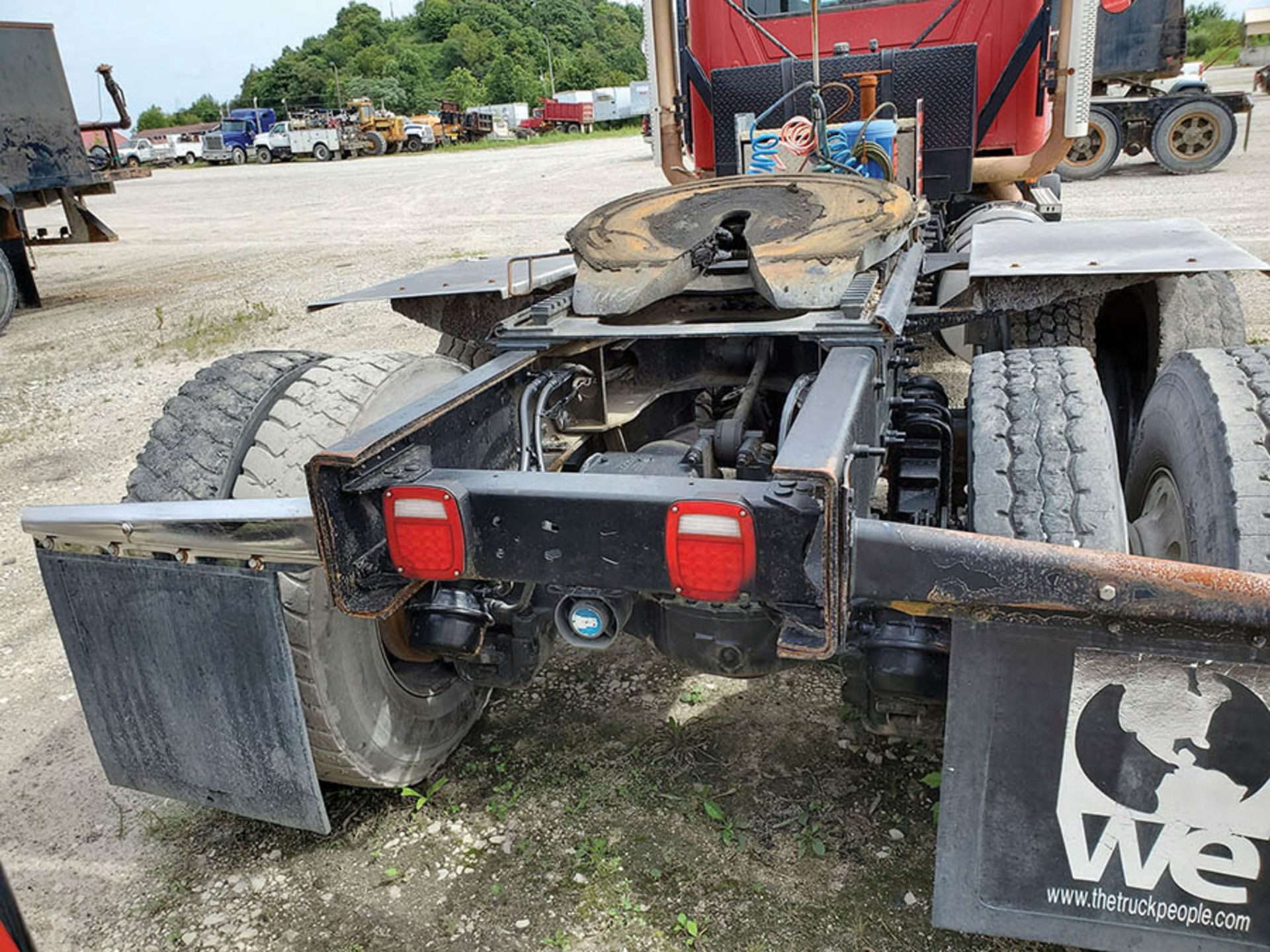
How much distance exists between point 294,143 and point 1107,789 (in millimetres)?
47035

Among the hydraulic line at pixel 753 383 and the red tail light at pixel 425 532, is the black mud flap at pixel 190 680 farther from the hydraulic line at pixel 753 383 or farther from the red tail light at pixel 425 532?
the hydraulic line at pixel 753 383

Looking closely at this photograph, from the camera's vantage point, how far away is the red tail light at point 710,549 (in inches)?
70.0

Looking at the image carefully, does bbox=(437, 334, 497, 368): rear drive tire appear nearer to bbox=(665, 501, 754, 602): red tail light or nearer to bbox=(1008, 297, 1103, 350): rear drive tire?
bbox=(1008, 297, 1103, 350): rear drive tire

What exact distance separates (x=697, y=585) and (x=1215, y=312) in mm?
2724

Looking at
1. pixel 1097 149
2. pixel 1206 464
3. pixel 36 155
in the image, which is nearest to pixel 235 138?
pixel 36 155

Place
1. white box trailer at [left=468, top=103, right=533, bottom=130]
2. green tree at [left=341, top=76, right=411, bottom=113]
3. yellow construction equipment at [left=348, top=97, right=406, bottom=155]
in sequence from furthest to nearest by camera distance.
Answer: green tree at [left=341, top=76, right=411, bottom=113] → white box trailer at [left=468, top=103, right=533, bottom=130] → yellow construction equipment at [left=348, top=97, right=406, bottom=155]

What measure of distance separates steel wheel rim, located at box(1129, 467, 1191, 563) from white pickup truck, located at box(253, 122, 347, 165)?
43.9 m

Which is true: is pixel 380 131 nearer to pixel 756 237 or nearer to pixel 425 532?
pixel 756 237

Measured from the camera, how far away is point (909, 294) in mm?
2980

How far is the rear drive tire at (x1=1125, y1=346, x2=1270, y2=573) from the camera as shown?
196 cm

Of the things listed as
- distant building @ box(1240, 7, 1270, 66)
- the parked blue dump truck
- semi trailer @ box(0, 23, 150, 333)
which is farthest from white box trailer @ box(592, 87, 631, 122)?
semi trailer @ box(0, 23, 150, 333)

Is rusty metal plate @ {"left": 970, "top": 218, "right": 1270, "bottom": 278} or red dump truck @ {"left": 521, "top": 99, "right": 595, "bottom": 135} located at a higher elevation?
red dump truck @ {"left": 521, "top": 99, "right": 595, "bottom": 135}

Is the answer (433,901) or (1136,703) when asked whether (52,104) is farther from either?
(1136,703)

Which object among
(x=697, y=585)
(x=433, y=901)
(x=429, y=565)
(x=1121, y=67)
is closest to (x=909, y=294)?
(x=697, y=585)
